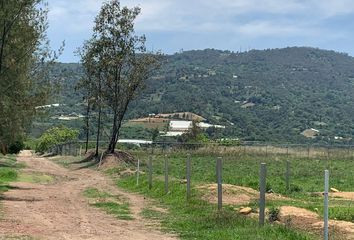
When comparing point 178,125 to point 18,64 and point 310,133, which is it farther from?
point 18,64

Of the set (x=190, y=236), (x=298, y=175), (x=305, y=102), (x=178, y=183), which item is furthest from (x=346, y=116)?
(x=190, y=236)

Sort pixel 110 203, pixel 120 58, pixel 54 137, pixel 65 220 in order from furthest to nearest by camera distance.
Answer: pixel 54 137 < pixel 120 58 < pixel 110 203 < pixel 65 220

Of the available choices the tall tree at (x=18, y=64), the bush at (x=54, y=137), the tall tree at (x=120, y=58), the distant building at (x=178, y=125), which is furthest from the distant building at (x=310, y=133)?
the tall tree at (x=18, y=64)

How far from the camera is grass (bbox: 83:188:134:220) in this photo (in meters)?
19.0

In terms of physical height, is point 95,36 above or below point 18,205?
above

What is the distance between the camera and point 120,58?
184ft

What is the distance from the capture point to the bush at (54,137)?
385ft

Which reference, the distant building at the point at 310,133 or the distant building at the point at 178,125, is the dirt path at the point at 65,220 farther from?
the distant building at the point at 310,133

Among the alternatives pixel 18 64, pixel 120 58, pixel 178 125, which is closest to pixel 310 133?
pixel 178 125

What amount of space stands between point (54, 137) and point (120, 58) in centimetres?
6781

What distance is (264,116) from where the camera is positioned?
166000mm

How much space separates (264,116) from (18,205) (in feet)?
487

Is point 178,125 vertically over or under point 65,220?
under

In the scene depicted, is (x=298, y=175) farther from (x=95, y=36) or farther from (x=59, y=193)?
(x=95, y=36)
